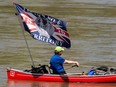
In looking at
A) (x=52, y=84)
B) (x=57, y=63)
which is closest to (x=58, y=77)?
(x=52, y=84)

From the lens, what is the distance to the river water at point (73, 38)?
93.9 feet

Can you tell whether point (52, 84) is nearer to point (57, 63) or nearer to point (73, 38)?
point (57, 63)

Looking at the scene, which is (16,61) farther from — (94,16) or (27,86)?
(94,16)

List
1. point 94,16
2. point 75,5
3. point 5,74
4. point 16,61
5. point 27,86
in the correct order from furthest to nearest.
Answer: point 75,5, point 94,16, point 16,61, point 5,74, point 27,86

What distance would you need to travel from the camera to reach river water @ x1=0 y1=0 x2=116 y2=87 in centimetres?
2861

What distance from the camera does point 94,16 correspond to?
46.8 metres

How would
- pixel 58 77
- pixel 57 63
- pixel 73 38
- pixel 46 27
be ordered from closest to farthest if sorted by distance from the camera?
pixel 58 77 → pixel 57 63 → pixel 46 27 → pixel 73 38

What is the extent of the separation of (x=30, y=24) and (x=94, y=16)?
2233 cm

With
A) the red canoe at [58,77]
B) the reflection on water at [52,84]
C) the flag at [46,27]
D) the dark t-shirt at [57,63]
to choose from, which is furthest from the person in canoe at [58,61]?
the flag at [46,27]

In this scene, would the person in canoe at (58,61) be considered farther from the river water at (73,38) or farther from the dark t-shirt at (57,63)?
the river water at (73,38)

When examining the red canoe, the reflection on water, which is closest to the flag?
the red canoe

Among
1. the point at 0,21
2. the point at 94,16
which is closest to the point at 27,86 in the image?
the point at 0,21

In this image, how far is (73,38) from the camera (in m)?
36.7

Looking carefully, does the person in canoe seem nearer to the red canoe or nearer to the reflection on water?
the red canoe
